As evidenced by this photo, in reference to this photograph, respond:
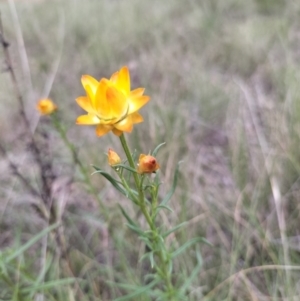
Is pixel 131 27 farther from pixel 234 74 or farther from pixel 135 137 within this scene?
pixel 135 137

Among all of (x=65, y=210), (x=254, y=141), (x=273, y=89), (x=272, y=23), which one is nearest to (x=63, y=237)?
(x=65, y=210)

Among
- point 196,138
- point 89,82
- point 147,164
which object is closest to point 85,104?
point 89,82

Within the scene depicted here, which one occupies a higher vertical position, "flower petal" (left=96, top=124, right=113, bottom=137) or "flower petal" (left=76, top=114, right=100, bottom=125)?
"flower petal" (left=76, top=114, right=100, bottom=125)

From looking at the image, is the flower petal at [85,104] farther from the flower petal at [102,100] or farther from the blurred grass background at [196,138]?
the blurred grass background at [196,138]

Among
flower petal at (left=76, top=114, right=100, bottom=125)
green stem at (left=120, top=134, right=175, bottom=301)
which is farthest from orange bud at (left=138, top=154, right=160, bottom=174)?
flower petal at (left=76, top=114, right=100, bottom=125)

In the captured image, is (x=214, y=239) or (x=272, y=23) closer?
(x=214, y=239)

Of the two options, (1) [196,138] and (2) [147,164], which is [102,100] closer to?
(2) [147,164]

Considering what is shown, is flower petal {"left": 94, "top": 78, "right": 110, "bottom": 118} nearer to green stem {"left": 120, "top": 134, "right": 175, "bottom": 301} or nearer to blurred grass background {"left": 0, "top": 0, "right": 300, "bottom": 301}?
green stem {"left": 120, "top": 134, "right": 175, "bottom": 301}
